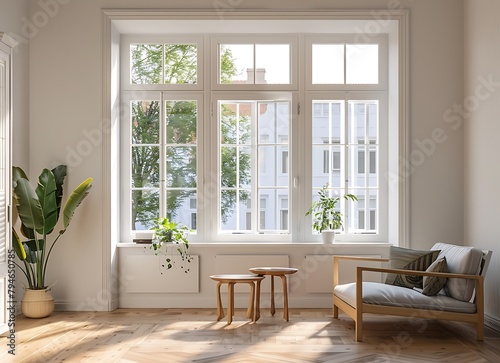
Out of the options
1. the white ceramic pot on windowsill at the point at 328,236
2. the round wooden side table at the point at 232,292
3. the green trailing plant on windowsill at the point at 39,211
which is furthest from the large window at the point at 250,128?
the round wooden side table at the point at 232,292

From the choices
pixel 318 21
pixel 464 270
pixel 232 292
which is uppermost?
pixel 318 21

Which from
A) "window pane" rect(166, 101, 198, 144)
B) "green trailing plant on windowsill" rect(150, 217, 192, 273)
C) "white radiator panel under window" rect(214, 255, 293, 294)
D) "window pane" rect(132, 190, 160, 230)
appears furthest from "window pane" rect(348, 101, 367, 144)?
"window pane" rect(132, 190, 160, 230)

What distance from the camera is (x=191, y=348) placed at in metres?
5.09

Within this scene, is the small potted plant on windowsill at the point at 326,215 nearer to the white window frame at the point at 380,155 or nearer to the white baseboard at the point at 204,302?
the white window frame at the point at 380,155

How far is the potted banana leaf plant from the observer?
20.4ft

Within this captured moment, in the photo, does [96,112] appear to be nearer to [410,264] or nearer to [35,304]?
[35,304]

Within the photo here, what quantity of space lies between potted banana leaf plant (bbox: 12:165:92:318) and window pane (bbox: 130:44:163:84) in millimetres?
1386

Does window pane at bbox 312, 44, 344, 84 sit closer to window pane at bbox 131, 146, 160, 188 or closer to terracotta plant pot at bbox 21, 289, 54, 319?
window pane at bbox 131, 146, 160, 188

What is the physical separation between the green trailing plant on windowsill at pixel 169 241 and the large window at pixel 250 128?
0.28 meters

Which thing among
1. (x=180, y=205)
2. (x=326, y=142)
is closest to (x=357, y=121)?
(x=326, y=142)

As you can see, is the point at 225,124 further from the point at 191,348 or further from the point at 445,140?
the point at 191,348

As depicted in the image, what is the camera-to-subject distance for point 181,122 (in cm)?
726

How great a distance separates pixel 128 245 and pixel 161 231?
39 centimetres

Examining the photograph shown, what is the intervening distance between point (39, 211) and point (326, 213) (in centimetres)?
292
